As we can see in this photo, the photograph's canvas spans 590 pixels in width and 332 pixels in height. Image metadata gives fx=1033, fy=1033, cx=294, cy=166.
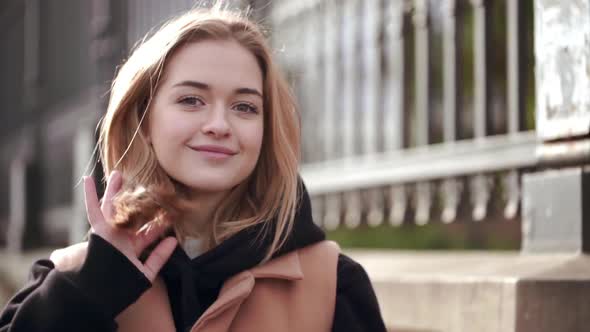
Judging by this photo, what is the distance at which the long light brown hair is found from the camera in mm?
2252

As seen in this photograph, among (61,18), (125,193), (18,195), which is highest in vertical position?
(61,18)

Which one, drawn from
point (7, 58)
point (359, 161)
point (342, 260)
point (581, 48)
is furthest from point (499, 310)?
point (7, 58)

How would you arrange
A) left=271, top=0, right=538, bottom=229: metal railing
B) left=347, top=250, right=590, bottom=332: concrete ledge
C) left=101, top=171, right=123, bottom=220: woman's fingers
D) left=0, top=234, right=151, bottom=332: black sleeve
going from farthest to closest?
1. left=271, top=0, right=538, bottom=229: metal railing
2. left=347, top=250, right=590, bottom=332: concrete ledge
3. left=101, top=171, right=123, bottom=220: woman's fingers
4. left=0, top=234, right=151, bottom=332: black sleeve

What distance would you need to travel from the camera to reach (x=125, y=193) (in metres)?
2.19

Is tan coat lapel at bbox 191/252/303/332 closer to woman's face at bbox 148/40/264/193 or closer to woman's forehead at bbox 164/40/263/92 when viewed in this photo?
woman's face at bbox 148/40/264/193

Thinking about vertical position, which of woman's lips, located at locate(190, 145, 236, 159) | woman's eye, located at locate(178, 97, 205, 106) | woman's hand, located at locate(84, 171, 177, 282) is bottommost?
woman's hand, located at locate(84, 171, 177, 282)

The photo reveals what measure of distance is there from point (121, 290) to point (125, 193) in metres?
0.22

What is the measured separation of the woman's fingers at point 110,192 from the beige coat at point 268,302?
0.59ft

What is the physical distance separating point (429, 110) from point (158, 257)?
6.32ft

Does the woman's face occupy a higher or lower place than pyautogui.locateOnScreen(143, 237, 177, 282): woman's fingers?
higher

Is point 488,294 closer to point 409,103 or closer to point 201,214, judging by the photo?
point 201,214

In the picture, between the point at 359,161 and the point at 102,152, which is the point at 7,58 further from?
the point at 102,152

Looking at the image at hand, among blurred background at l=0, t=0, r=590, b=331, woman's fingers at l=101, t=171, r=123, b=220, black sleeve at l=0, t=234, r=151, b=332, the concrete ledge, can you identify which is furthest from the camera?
blurred background at l=0, t=0, r=590, b=331

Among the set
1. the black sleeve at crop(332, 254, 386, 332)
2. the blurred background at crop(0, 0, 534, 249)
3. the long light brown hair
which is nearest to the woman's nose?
the long light brown hair
